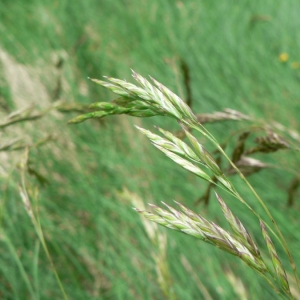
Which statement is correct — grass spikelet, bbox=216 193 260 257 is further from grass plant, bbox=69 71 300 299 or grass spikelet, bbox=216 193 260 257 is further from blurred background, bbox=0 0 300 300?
blurred background, bbox=0 0 300 300

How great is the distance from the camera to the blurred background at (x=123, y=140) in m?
1.29

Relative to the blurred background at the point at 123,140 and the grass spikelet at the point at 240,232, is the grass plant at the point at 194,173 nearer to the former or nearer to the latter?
the grass spikelet at the point at 240,232

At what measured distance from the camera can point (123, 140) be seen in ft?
5.94

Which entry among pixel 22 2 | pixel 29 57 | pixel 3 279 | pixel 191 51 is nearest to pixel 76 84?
pixel 29 57

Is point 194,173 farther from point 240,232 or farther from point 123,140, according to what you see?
point 123,140

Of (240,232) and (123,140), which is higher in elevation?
(240,232)

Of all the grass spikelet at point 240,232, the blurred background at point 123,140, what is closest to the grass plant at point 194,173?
the grass spikelet at point 240,232

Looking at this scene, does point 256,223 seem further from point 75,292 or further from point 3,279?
point 3,279

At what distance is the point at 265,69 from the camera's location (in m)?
2.14

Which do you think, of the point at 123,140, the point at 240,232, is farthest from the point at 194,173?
the point at 123,140

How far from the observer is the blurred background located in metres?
1.29

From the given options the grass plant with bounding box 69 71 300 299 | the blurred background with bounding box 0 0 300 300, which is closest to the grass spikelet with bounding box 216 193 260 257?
the grass plant with bounding box 69 71 300 299

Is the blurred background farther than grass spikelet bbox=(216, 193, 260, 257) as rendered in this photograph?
Yes

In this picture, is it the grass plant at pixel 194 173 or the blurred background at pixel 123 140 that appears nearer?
the grass plant at pixel 194 173
